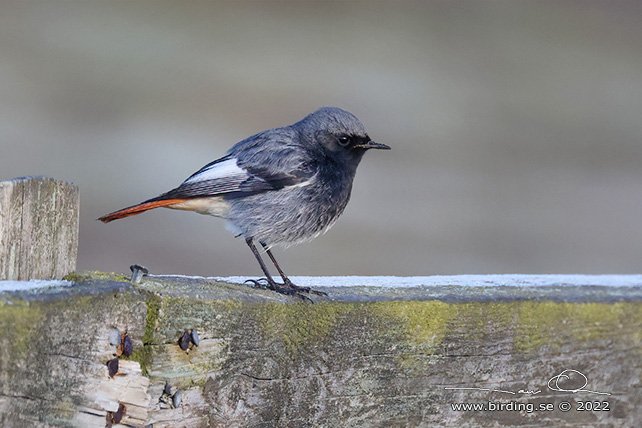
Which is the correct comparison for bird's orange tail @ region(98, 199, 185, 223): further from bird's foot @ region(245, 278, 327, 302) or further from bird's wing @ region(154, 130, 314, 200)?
bird's foot @ region(245, 278, 327, 302)

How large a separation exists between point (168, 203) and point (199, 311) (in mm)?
988

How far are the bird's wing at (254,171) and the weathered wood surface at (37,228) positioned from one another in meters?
0.92

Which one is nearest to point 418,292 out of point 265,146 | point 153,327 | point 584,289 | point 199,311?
point 584,289

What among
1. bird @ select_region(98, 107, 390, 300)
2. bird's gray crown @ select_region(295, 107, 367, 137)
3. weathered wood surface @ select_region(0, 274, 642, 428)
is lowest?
weathered wood surface @ select_region(0, 274, 642, 428)

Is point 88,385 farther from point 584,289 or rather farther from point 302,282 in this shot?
point 584,289

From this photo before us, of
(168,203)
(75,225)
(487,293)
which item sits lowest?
(487,293)

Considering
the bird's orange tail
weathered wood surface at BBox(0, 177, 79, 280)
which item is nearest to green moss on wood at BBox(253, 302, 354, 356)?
weathered wood surface at BBox(0, 177, 79, 280)

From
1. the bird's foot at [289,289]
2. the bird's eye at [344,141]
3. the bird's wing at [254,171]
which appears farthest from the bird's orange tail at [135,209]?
the bird's eye at [344,141]

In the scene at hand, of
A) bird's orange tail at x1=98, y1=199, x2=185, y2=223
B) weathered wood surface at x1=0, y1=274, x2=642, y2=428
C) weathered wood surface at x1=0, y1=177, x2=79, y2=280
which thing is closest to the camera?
weathered wood surface at x1=0, y1=274, x2=642, y2=428

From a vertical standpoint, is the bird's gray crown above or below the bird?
above

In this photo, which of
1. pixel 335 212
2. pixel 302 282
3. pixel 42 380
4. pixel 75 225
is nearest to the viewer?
pixel 42 380

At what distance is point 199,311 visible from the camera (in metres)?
1.42

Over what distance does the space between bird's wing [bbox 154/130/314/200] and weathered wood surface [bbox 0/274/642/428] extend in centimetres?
80

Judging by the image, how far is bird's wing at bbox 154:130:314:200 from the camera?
2475mm
